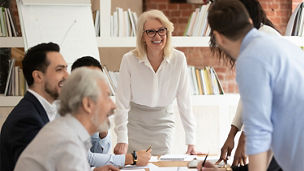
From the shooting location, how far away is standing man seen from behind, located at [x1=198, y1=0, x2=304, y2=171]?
1.75m

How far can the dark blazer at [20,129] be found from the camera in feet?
7.13

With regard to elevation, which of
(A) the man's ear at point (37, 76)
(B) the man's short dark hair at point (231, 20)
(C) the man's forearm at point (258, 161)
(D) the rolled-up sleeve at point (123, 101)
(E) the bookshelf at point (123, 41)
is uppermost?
(B) the man's short dark hair at point (231, 20)

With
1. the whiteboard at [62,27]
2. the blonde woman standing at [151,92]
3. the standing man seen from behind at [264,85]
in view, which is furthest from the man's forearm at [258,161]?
the whiteboard at [62,27]

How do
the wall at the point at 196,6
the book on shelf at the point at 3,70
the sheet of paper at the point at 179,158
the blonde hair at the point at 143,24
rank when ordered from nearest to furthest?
the sheet of paper at the point at 179,158 < the blonde hair at the point at 143,24 < the book on shelf at the point at 3,70 < the wall at the point at 196,6

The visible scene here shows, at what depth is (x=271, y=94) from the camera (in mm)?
1771

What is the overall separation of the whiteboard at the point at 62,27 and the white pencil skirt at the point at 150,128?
38.5 inches

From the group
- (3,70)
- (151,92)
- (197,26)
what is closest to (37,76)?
(151,92)

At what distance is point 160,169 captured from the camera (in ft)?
8.93

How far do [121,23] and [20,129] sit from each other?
2612 millimetres

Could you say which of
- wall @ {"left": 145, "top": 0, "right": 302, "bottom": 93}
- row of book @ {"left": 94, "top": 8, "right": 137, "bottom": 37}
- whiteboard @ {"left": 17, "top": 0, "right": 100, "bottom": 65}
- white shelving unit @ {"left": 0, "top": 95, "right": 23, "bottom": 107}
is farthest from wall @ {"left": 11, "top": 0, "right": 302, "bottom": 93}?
white shelving unit @ {"left": 0, "top": 95, "right": 23, "bottom": 107}

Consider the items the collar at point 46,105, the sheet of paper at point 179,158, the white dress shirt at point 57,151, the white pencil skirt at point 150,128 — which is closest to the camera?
the white dress shirt at point 57,151

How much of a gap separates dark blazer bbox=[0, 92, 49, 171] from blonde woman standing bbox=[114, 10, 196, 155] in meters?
1.21

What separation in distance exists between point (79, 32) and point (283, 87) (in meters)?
2.87

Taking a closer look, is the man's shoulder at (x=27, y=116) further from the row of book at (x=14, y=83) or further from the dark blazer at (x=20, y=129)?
the row of book at (x=14, y=83)
